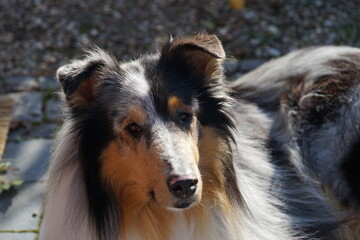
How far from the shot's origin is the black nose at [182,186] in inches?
109

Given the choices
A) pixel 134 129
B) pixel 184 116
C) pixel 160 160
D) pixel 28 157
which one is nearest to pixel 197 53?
pixel 184 116

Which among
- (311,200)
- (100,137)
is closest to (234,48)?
(311,200)

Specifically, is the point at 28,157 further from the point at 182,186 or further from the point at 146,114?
the point at 182,186

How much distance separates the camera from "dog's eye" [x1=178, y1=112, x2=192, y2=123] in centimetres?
305

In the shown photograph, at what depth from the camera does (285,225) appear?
3.62 meters

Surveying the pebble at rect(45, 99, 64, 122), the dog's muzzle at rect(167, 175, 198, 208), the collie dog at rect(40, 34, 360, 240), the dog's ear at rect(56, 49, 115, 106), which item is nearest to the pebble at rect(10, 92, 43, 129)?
the pebble at rect(45, 99, 64, 122)

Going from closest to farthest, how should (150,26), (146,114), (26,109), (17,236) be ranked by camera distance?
(146,114), (17,236), (26,109), (150,26)

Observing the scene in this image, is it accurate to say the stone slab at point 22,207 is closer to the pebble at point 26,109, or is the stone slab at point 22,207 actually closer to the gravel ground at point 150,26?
the pebble at point 26,109

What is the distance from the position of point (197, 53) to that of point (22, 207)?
192 cm

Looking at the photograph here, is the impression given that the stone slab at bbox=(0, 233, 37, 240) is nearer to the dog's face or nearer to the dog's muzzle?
the dog's face

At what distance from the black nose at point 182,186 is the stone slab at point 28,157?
1.99 meters

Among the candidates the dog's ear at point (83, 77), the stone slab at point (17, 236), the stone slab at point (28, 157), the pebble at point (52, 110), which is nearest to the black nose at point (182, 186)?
the dog's ear at point (83, 77)

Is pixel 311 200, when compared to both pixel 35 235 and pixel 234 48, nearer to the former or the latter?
pixel 35 235

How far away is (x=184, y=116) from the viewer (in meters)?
3.06
